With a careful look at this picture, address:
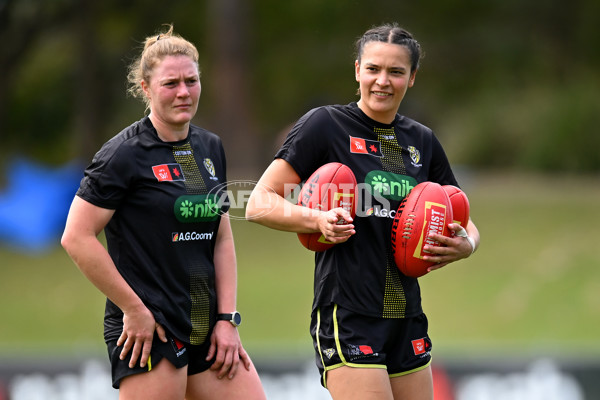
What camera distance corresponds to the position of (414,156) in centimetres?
373

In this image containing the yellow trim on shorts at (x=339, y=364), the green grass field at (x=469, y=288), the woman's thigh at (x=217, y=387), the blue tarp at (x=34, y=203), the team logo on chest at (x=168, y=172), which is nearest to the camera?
the yellow trim on shorts at (x=339, y=364)

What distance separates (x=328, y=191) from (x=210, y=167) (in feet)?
1.85

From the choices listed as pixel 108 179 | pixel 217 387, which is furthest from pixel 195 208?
pixel 217 387

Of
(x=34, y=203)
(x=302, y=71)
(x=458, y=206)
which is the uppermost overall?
(x=302, y=71)

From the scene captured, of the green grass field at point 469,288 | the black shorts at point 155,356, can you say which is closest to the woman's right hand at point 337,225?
the black shorts at point 155,356

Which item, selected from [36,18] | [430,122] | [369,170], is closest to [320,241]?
[369,170]

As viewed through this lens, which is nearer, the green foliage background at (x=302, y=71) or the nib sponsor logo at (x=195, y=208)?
the nib sponsor logo at (x=195, y=208)

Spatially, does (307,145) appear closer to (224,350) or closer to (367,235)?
(367,235)

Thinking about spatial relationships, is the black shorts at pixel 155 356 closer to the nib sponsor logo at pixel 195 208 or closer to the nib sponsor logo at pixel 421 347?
the nib sponsor logo at pixel 195 208

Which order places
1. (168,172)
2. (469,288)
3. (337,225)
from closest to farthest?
(337,225), (168,172), (469,288)

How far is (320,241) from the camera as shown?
3.53m

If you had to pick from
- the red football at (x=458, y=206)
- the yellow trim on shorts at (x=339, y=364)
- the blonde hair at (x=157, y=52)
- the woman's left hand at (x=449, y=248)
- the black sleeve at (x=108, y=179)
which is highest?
the blonde hair at (x=157, y=52)

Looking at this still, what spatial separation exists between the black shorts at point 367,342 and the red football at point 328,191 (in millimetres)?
283

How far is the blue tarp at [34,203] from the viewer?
1214 cm
